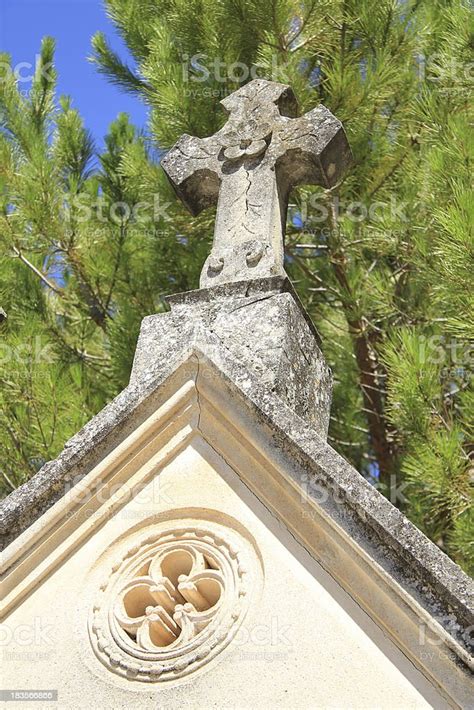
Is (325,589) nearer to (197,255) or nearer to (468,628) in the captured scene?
(468,628)

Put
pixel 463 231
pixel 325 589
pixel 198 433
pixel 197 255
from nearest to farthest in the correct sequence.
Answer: pixel 325 589, pixel 198 433, pixel 463 231, pixel 197 255

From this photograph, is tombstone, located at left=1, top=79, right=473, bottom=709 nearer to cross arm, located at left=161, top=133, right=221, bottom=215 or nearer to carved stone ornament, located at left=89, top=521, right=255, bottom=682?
carved stone ornament, located at left=89, top=521, right=255, bottom=682

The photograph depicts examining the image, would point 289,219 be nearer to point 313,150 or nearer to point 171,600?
point 313,150

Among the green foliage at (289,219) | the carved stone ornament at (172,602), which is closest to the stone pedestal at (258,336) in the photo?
the carved stone ornament at (172,602)

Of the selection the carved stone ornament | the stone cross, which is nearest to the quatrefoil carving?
the carved stone ornament

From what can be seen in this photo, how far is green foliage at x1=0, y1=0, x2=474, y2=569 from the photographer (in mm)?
4906

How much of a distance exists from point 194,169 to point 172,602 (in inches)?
63.2

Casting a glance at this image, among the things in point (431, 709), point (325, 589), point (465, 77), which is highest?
point (465, 77)

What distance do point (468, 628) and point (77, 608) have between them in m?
0.91

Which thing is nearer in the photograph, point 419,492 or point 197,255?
point 419,492

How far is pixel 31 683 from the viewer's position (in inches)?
92.5

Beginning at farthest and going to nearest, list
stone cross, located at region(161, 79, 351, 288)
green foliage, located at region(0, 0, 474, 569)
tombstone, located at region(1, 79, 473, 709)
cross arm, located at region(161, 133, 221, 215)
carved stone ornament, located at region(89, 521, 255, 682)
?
1. green foliage, located at region(0, 0, 474, 569)
2. cross arm, located at region(161, 133, 221, 215)
3. stone cross, located at region(161, 79, 351, 288)
4. carved stone ornament, located at region(89, 521, 255, 682)
5. tombstone, located at region(1, 79, 473, 709)

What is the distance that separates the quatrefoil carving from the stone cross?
3.18 feet

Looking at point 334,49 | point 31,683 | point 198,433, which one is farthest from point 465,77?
point 31,683
